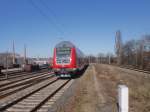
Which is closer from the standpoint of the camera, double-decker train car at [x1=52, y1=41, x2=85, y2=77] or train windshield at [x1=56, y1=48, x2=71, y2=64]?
double-decker train car at [x1=52, y1=41, x2=85, y2=77]

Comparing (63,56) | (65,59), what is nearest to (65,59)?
(65,59)

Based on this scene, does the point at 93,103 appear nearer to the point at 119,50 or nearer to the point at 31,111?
the point at 31,111

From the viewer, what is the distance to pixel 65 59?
25641mm

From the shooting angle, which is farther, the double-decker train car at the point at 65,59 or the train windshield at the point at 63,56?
the train windshield at the point at 63,56

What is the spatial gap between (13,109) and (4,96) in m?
3.81

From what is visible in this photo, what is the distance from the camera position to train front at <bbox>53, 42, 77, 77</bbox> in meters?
25.5

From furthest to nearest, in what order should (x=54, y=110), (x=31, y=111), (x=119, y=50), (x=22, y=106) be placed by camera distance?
(x=119, y=50) → (x=22, y=106) → (x=54, y=110) → (x=31, y=111)

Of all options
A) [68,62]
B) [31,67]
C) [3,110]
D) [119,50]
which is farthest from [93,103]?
[119,50]

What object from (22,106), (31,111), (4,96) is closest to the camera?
(31,111)

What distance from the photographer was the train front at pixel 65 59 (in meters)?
25.5

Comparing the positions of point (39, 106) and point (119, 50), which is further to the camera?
point (119, 50)

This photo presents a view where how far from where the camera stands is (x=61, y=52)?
85.0ft

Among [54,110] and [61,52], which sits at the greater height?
[61,52]

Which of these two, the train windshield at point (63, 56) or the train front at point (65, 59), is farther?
the train windshield at point (63, 56)
